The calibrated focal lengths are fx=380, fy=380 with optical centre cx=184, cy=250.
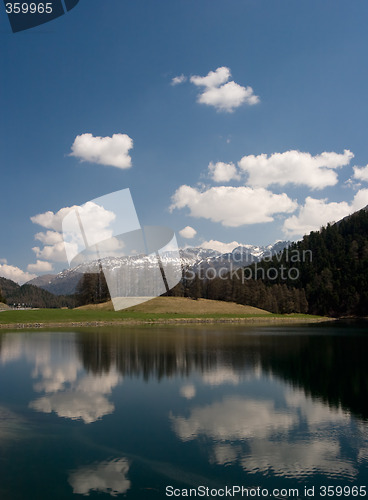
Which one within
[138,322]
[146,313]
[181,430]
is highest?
[181,430]

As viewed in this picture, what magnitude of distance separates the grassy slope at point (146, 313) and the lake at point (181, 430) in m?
59.2

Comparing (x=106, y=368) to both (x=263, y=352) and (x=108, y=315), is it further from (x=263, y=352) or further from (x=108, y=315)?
(x=108, y=315)

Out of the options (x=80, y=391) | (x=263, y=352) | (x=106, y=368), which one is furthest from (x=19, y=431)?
(x=263, y=352)

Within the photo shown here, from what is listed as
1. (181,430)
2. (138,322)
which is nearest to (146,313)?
(138,322)

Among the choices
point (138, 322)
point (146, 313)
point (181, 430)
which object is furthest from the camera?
point (146, 313)

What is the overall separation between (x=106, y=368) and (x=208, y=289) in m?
149

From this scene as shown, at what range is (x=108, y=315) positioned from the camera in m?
102

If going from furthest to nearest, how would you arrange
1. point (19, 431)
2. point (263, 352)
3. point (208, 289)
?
point (208, 289)
point (263, 352)
point (19, 431)

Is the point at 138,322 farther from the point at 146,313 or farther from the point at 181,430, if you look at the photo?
the point at 181,430

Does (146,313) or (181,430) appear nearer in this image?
(181,430)

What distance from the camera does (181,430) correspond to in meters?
15.7

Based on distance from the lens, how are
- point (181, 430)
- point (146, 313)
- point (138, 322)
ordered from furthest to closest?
point (146, 313) < point (138, 322) < point (181, 430)

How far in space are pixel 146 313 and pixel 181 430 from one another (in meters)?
102

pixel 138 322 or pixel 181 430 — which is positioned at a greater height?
pixel 181 430
